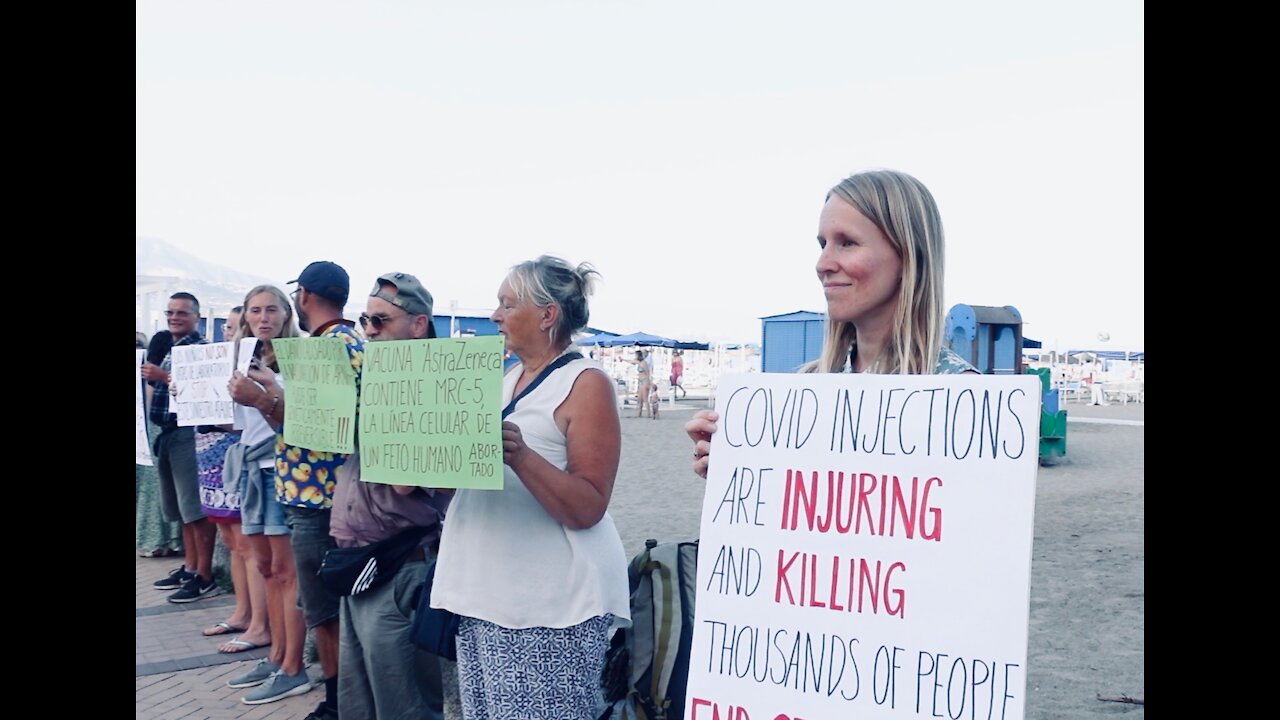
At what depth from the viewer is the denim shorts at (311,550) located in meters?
4.14

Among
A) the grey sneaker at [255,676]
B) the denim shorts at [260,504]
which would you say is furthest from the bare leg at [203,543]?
the denim shorts at [260,504]

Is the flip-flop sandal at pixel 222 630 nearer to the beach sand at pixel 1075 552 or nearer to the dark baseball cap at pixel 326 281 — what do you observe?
the dark baseball cap at pixel 326 281

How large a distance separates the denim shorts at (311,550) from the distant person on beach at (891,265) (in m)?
2.75

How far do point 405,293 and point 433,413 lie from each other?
3.14 feet

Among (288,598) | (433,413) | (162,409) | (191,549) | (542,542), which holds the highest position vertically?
(433,413)

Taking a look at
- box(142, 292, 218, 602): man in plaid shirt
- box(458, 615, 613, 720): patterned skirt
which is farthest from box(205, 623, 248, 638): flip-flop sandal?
box(458, 615, 613, 720): patterned skirt

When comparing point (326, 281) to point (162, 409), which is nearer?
point (326, 281)

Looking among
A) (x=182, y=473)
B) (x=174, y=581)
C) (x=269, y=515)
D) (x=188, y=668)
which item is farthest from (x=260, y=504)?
(x=174, y=581)

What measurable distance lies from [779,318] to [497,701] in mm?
19362

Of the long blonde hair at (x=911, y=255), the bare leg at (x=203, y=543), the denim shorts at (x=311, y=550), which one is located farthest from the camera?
the bare leg at (x=203, y=543)

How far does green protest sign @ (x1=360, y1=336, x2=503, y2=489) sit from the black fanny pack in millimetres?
565

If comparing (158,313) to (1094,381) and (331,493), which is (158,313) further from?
(1094,381)

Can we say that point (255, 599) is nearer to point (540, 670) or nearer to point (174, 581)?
point (174, 581)

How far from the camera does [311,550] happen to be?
4141 millimetres
